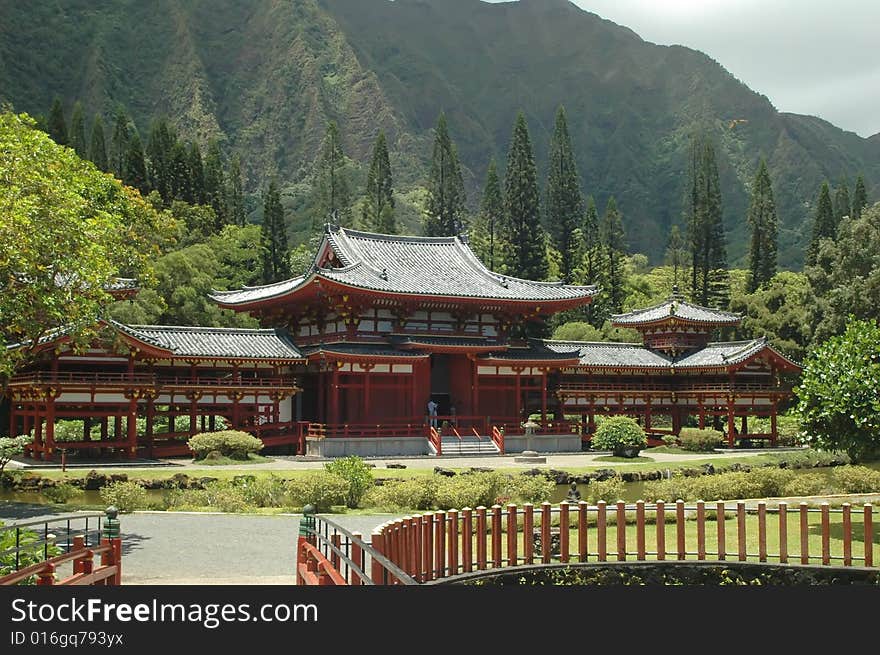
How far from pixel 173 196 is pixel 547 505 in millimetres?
61514

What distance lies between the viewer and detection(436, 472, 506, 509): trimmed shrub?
2331cm

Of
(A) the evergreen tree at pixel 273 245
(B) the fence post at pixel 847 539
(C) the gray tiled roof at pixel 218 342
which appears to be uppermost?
(A) the evergreen tree at pixel 273 245

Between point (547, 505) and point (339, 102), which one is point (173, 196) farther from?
point (339, 102)

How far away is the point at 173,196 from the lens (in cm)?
7100

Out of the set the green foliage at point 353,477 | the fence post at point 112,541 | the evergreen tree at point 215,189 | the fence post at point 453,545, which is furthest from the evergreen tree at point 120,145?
the fence post at point 453,545

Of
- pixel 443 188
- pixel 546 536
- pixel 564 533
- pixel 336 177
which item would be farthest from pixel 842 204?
pixel 564 533

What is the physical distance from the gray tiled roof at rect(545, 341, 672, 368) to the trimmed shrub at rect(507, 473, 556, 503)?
68.7ft

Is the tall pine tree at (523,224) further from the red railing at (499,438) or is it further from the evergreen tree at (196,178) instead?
the red railing at (499,438)

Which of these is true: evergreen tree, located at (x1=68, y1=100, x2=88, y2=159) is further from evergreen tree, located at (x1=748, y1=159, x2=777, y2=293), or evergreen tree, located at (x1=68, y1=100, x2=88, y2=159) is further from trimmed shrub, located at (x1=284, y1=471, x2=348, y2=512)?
trimmed shrub, located at (x1=284, y1=471, x2=348, y2=512)

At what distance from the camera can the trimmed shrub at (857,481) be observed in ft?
88.9

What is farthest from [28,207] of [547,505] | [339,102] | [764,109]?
[764,109]

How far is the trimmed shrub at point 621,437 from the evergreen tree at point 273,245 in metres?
35.2

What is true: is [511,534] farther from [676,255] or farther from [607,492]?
[676,255]

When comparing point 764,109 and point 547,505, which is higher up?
point 764,109
